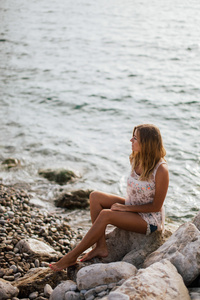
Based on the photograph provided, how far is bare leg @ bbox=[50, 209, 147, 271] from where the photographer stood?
16.3 ft

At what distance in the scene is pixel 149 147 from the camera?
196 inches

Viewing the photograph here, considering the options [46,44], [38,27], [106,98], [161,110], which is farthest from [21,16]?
[161,110]

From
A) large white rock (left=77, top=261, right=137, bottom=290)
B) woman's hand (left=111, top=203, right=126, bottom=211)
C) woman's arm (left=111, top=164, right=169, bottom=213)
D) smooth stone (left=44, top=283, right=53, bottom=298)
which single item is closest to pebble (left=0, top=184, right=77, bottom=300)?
smooth stone (left=44, top=283, right=53, bottom=298)

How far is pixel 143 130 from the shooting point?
4.96m

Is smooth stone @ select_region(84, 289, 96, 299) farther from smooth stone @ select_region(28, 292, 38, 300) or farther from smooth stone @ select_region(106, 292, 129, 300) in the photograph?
smooth stone @ select_region(28, 292, 38, 300)

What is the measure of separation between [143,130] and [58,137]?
24.9 feet

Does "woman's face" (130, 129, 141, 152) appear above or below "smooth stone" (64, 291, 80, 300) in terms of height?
above

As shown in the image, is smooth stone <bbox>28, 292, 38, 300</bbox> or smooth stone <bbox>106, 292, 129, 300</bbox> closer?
smooth stone <bbox>106, 292, 129, 300</bbox>

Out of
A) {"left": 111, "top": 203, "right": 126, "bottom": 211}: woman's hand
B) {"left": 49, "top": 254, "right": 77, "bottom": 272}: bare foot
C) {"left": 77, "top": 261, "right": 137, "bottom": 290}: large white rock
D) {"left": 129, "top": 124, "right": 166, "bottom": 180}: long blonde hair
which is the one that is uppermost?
{"left": 129, "top": 124, "right": 166, "bottom": 180}: long blonde hair

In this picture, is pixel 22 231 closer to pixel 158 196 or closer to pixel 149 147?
pixel 158 196

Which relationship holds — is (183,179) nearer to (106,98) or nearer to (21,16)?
(106,98)

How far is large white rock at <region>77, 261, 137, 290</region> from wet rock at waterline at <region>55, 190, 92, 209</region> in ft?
13.0

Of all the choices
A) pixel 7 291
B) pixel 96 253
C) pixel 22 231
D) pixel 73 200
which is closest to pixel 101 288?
pixel 96 253

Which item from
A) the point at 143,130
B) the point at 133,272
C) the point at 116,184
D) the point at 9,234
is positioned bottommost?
the point at 116,184
